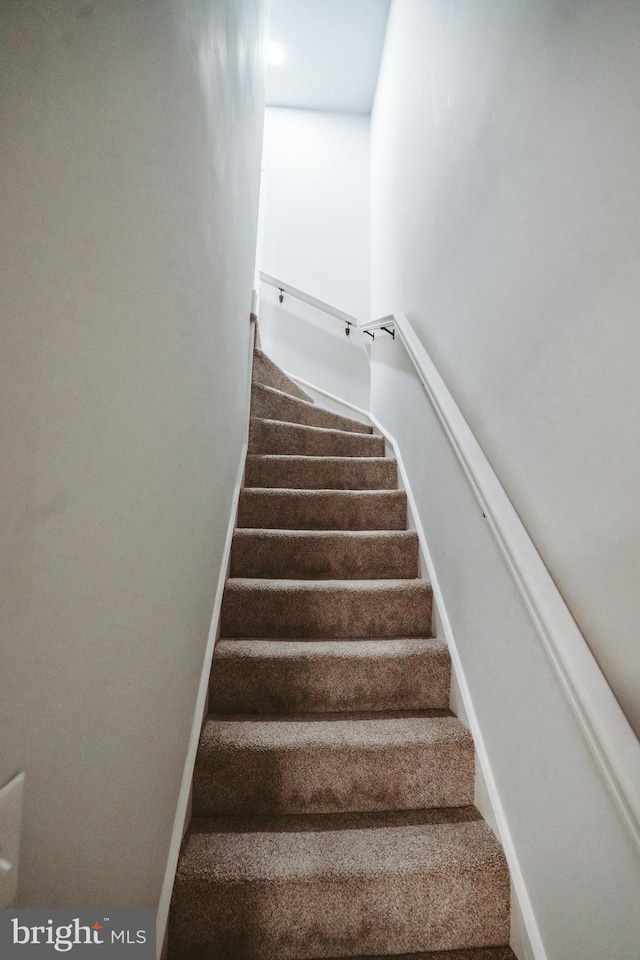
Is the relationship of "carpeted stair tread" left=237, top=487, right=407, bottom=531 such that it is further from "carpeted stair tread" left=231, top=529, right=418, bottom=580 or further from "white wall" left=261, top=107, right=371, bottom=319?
"white wall" left=261, top=107, right=371, bottom=319

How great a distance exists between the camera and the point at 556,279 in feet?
3.39

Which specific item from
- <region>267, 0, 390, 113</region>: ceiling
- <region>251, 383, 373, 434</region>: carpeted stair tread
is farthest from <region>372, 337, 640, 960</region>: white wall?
<region>267, 0, 390, 113</region>: ceiling

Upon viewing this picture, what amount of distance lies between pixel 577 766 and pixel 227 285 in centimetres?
174

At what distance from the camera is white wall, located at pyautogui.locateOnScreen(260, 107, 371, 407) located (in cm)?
371

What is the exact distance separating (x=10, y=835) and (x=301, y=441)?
2.24 m

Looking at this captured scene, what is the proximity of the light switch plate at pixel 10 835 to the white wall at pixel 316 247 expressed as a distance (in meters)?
3.44

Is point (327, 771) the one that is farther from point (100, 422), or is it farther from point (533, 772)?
point (100, 422)

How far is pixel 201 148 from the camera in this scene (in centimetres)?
110

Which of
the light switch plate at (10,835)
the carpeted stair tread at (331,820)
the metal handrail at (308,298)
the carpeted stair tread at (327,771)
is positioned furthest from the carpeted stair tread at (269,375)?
the light switch plate at (10,835)

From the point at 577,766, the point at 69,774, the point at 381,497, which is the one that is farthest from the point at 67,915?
the point at 381,497

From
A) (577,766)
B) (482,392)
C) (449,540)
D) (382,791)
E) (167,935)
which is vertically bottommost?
(167,935)

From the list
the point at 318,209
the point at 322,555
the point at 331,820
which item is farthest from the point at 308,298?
the point at 331,820

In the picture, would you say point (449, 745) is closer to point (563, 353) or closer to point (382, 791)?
point (382, 791)

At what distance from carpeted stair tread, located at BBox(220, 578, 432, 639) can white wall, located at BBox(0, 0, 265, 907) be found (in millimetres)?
494
